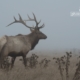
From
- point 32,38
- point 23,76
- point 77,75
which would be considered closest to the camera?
point 77,75

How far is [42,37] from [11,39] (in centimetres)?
231

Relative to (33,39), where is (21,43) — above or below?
below

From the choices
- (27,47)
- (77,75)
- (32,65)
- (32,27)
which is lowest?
(77,75)

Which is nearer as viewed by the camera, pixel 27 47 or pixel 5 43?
pixel 5 43

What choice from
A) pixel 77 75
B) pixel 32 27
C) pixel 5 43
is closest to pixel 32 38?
pixel 32 27

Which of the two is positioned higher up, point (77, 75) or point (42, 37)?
point (42, 37)

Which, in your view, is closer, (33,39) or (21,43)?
(21,43)

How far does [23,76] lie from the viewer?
7555 millimetres

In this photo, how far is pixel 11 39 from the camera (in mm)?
9602

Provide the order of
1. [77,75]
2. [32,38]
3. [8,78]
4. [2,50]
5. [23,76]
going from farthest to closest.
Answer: [32,38]
[2,50]
[23,76]
[8,78]
[77,75]

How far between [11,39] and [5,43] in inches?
18.0

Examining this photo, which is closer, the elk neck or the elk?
the elk

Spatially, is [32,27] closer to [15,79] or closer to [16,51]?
[16,51]

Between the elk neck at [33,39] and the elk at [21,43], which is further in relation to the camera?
the elk neck at [33,39]
